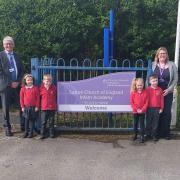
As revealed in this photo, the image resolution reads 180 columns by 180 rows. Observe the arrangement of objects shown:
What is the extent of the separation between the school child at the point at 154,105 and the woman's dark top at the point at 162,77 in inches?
4.2

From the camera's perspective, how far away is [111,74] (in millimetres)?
7578

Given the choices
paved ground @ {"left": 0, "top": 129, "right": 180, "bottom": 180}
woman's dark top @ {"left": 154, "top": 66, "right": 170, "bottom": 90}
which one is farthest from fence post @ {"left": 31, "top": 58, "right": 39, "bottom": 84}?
woman's dark top @ {"left": 154, "top": 66, "right": 170, "bottom": 90}

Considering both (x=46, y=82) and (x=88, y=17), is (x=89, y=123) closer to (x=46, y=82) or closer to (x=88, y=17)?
(x=46, y=82)

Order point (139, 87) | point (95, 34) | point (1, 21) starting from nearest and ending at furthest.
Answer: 1. point (139, 87)
2. point (1, 21)
3. point (95, 34)

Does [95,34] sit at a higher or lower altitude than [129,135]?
higher

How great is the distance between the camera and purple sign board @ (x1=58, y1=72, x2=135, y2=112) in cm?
760

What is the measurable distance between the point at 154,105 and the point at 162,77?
471 mm

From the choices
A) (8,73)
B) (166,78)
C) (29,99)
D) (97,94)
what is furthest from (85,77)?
(166,78)

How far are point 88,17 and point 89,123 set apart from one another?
325 cm

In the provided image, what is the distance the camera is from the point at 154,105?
7.33 m

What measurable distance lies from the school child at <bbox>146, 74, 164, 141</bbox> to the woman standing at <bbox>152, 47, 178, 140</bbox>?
12 centimetres

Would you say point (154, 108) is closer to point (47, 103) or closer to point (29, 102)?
point (47, 103)

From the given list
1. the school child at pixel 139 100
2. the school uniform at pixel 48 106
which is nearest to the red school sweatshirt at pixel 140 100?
the school child at pixel 139 100

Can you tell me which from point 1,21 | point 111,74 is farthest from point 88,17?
point 111,74
